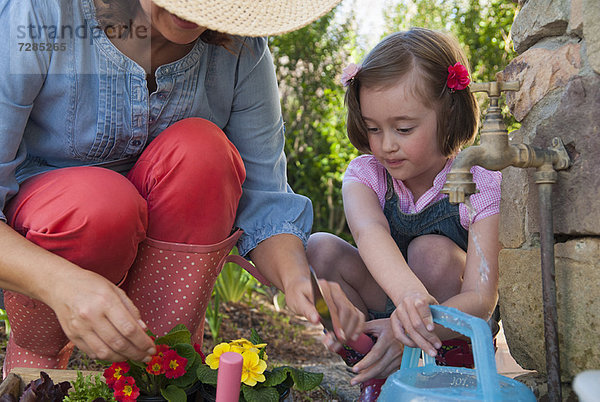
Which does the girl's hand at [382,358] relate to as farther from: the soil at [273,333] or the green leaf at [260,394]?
the soil at [273,333]

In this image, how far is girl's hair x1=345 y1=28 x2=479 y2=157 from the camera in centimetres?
189

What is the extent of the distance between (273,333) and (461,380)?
6.69ft

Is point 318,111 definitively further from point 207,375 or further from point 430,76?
point 207,375

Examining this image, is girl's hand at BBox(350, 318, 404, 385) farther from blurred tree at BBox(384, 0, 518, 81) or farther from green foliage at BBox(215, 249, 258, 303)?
blurred tree at BBox(384, 0, 518, 81)

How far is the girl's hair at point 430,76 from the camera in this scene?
1894mm

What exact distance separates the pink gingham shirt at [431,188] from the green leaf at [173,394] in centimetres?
89

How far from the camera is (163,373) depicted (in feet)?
4.74

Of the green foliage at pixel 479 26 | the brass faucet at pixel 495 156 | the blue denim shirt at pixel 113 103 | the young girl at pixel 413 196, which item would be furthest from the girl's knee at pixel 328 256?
the green foliage at pixel 479 26

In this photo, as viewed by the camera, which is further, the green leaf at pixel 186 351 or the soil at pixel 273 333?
the soil at pixel 273 333

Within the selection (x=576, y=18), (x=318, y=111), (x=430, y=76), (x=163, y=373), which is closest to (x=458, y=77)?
(x=430, y=76)

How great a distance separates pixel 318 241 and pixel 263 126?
0.40m

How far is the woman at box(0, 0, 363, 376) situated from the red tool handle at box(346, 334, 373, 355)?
216 millimetres

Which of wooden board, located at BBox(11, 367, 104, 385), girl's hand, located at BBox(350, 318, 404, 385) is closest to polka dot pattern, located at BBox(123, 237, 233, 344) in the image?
wooden board, located at BBox(11, 367, 104, 385)

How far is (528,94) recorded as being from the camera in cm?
145
